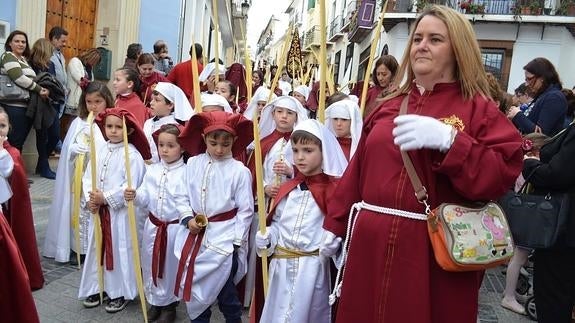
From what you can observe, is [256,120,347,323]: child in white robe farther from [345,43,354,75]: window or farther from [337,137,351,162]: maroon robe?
[345,43,354,75]: window

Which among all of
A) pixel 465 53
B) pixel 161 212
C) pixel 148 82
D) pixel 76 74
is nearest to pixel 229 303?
pixel 161 212

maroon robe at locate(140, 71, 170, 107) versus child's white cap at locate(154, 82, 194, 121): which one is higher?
maroon robe at locate(140, 71, 170, 107)

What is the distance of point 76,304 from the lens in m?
3.62

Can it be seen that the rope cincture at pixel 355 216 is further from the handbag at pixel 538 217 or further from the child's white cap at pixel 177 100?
the child's white cap at pixel 177 100

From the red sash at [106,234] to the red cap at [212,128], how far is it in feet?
2.59

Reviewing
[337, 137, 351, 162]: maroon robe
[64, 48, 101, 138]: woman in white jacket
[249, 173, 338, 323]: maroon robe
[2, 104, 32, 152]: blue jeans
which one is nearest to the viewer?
[249, 173, 338, 323]: maroon robe

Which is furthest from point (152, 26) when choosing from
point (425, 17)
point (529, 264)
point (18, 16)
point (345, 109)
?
point (425, 17)

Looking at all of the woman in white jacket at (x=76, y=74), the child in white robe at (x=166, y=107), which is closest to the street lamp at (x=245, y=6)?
the woman in white jacket at (x=76, y=74)

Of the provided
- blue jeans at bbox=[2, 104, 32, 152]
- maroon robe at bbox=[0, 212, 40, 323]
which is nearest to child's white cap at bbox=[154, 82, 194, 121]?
maroon robe at bbox=[0, 212, 40, 323]

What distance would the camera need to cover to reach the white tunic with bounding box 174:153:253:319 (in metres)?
3.12

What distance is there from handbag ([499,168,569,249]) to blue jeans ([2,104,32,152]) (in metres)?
5.52

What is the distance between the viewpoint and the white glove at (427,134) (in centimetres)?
175

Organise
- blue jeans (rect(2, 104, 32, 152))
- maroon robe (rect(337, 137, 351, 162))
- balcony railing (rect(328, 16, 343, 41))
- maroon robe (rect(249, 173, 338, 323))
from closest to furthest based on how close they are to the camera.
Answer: maroon robe (rect(249, 173, 338, 323)) < maroon robe (rect(337, 137, 351, 162)) < blue jeans (rect(2, 104, 32, 152)) < balcony railing (rect(328, 16, 343, 41))

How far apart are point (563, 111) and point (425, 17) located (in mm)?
3071
